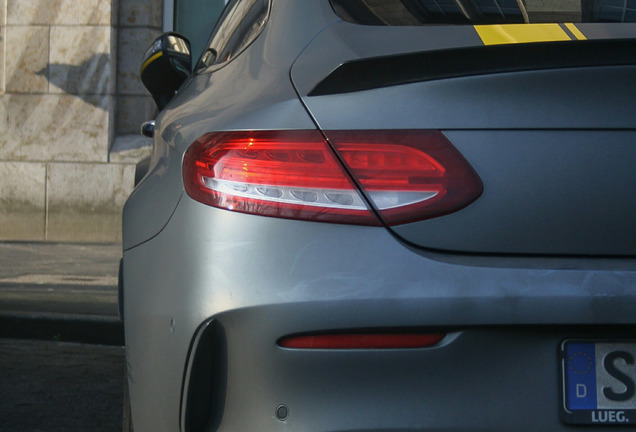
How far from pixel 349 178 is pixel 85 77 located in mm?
7780

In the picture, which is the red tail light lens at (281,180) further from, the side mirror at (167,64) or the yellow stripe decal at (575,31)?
the side mirror at (167,64)

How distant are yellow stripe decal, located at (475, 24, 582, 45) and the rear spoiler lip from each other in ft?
0.08

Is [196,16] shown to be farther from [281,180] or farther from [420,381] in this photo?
[420,381]

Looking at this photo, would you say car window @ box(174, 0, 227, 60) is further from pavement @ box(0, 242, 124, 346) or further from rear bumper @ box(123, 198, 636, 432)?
rear bumper @ box(123, 198, 636, 432)

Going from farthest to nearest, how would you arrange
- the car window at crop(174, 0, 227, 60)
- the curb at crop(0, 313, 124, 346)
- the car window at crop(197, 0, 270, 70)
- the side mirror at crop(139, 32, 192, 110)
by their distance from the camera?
the car window at crop(174, 0, 227, 60) → the curb at crop(0, 313, 124, 346) → the side mirror at crop(139, 32, 192, 110) → the car window at crop(197, 0, 270, 70)

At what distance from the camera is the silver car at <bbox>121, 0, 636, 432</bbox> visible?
1.59 m

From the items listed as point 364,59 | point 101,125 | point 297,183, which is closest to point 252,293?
point 297,183

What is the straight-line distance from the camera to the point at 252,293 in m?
1.62

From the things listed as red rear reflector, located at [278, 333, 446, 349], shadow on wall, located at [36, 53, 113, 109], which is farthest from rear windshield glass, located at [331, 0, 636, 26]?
shadow on wall, located at [36, 53, 113, 109]

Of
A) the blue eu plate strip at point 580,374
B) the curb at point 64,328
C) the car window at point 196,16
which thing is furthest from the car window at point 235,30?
the car window at point 196,16

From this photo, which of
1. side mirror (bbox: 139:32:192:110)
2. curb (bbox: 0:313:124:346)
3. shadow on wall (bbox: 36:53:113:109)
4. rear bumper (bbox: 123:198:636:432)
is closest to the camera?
rear bumper (bbox: 123:198:636:432)

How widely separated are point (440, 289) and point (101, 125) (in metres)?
7.83

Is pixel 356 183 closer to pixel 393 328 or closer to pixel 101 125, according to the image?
pixel 393 328

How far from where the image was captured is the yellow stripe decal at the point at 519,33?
1.68m
